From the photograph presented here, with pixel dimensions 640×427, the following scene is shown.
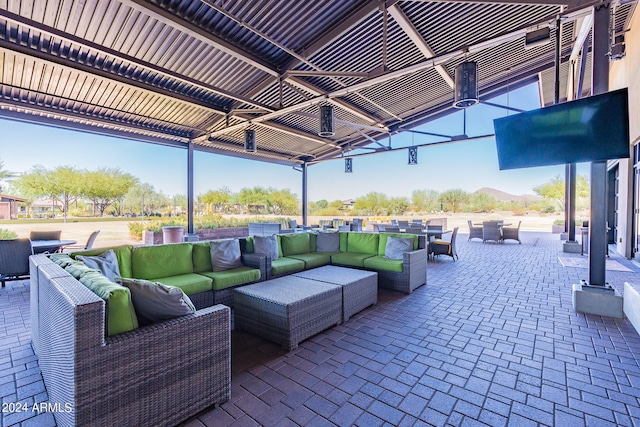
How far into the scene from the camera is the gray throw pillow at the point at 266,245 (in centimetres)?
422

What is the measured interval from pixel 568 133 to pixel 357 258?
10.3ft

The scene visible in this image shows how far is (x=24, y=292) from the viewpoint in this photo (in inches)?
177

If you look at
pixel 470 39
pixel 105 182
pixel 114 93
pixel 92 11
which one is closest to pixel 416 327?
pixel 470 39

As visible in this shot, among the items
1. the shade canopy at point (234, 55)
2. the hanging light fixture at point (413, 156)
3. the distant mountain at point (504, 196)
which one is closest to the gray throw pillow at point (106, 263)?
the shade canopy at point (234, 55)

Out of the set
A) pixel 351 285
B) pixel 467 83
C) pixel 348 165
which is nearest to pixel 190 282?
pixel 351 285

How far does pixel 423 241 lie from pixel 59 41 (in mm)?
6049

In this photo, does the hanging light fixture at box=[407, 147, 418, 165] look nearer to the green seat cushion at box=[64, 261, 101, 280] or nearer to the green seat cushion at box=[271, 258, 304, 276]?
the green seat cushion at box=[271, 258, 304, 276]

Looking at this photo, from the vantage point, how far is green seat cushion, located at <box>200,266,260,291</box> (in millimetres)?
3400

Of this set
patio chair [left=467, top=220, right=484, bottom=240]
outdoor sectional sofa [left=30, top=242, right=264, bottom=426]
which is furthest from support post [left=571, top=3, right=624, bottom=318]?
patio chair [left=467, top=220, right=484, bottom=240]

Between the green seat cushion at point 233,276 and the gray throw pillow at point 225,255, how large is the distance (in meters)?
0.08

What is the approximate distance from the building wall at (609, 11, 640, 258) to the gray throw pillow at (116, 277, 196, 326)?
8375 mm

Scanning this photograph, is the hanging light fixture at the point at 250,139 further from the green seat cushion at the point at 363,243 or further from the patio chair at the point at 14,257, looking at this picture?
the patio chair at the point at 14,257

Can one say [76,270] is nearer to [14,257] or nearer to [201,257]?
[201,257]

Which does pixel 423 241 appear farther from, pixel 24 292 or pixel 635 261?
pixel 24 292
